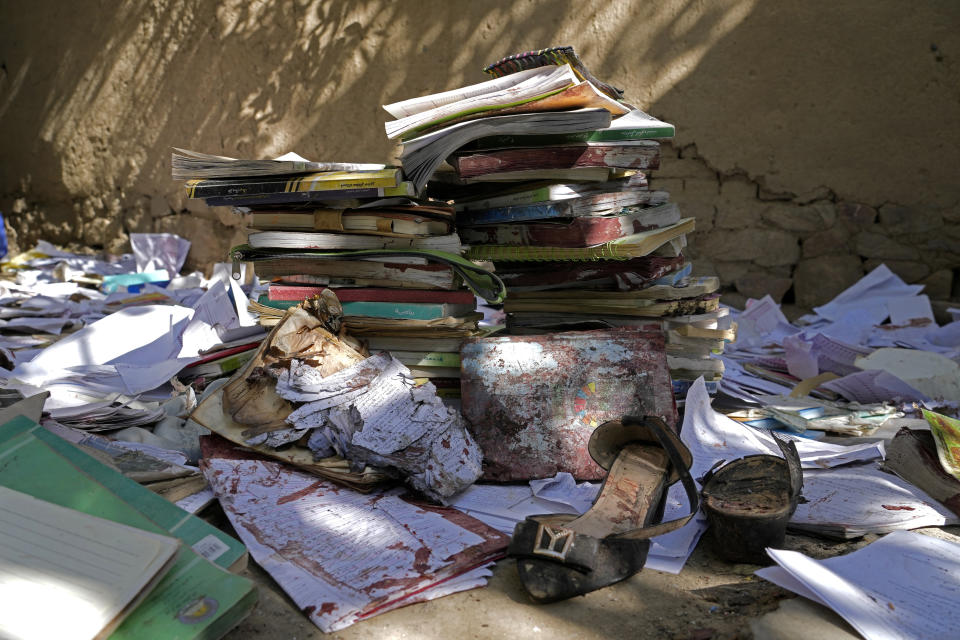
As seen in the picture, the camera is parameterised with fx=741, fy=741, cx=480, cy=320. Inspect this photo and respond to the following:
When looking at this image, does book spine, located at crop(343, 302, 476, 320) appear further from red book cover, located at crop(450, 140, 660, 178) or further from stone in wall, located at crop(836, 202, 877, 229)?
stone in wall, located at crop(836, 202, 877, 229)

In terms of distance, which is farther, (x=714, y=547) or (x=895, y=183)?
(x=895, y=183)

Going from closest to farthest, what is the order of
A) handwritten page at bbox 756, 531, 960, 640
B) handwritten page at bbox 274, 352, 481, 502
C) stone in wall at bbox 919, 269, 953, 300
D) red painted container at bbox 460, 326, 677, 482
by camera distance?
handwritten page at bbox 756, 531, 960, 640 → handwritten page at bbox 274, 352, 481, 502 → red painted container at bbox 460, 326, 677, 482 → stone in wall at bbox 919, 269, 953, 300

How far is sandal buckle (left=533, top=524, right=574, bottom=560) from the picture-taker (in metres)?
1.46

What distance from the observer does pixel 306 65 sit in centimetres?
491

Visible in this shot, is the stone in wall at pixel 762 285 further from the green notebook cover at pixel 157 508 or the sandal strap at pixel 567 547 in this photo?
the green notebook cover at pixel 157 508

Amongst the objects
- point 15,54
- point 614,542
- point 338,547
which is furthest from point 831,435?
point 15,54

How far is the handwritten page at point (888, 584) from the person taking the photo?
1.27 metres

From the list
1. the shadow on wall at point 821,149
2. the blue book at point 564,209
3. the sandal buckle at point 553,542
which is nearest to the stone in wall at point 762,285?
the shadow on wall at point 821,149

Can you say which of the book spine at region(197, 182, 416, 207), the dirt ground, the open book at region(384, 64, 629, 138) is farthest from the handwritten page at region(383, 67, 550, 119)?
the dirt ground

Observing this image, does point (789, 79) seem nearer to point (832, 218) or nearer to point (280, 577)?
point (832, 218)

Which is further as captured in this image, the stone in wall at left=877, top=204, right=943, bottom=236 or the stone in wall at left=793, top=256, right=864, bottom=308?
the stone in wall at left=793, top=256, right=864, bottom=308

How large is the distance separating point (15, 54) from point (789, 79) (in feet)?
21.2

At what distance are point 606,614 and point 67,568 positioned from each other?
0.97 metres

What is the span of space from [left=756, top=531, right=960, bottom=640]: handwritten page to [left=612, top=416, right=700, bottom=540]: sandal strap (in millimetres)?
190
